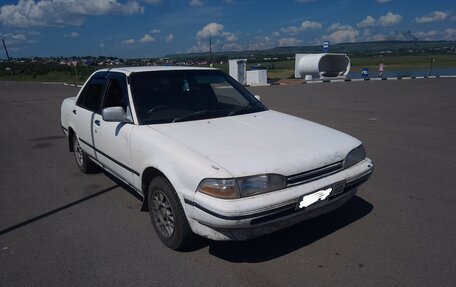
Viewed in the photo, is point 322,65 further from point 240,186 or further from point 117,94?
point 240,186

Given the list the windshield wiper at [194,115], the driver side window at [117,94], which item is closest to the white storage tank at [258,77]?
the driver side window at [117,94]

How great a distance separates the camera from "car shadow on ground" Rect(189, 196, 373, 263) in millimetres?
3113

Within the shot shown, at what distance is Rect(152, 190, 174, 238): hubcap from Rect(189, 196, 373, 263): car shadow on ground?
1.03ft

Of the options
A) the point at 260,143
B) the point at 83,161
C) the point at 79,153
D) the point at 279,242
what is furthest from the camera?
the point at 79,153

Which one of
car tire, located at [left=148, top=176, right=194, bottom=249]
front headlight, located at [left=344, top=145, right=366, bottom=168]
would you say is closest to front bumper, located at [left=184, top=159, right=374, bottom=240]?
car tire, located at [left=148, top=176, right=194, bottom=249]

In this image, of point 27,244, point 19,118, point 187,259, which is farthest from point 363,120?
point 19,118

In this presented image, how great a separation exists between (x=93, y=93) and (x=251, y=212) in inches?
130

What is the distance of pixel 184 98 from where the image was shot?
158 inches

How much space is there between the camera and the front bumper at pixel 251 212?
8.53ft

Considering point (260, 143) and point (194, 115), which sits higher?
point (194, 115)

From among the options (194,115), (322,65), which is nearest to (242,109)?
(194,115)

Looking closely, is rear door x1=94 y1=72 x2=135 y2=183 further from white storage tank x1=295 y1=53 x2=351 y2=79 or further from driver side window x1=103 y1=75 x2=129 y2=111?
white storage tank x1=295 y1=53 x2=351 y2=79

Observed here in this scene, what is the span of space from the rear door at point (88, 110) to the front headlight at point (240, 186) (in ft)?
8.23

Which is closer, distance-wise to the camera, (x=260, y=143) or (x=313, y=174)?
(x=313, y=174)
